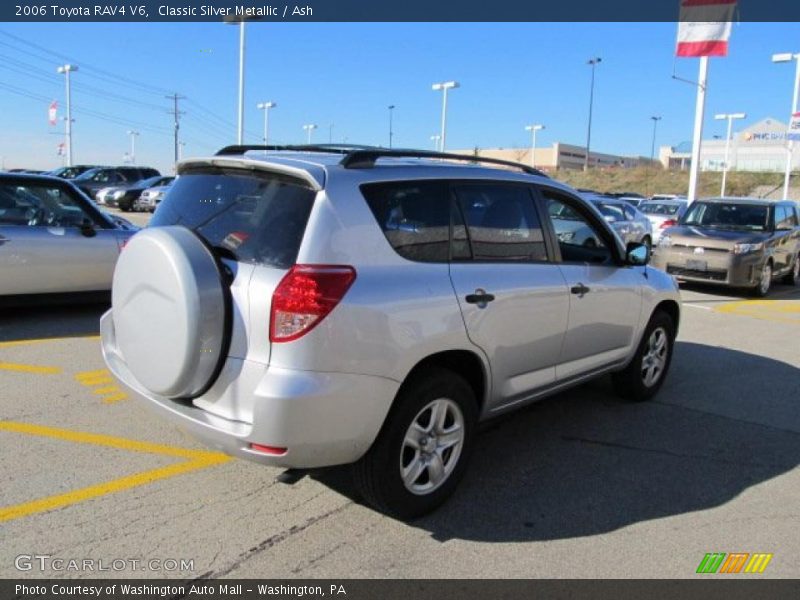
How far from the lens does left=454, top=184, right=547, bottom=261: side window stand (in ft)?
12.5

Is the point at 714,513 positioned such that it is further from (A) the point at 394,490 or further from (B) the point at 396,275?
(B) the point at 396,275

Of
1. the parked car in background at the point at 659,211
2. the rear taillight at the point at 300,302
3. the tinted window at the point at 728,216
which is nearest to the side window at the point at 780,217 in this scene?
the tinted window at the point at 728,216

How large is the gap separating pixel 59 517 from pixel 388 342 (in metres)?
1.86

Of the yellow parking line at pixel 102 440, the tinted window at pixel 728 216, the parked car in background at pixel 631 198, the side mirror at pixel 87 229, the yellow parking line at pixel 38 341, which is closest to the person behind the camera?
the yellow parking line at pixel 102 440

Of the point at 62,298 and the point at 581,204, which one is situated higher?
the point at 581,204

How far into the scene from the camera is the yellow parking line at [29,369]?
5.76m

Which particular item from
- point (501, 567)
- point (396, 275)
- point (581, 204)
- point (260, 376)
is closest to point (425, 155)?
point (396, 275)

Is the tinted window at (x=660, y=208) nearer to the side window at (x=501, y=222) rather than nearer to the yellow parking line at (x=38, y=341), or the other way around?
the yellow parking line at (x=38, y=341)

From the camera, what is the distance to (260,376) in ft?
9.71

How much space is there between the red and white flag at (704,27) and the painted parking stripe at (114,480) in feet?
60.7

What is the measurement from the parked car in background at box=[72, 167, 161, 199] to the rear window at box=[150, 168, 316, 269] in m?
29.4

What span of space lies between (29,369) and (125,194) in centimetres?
2428
